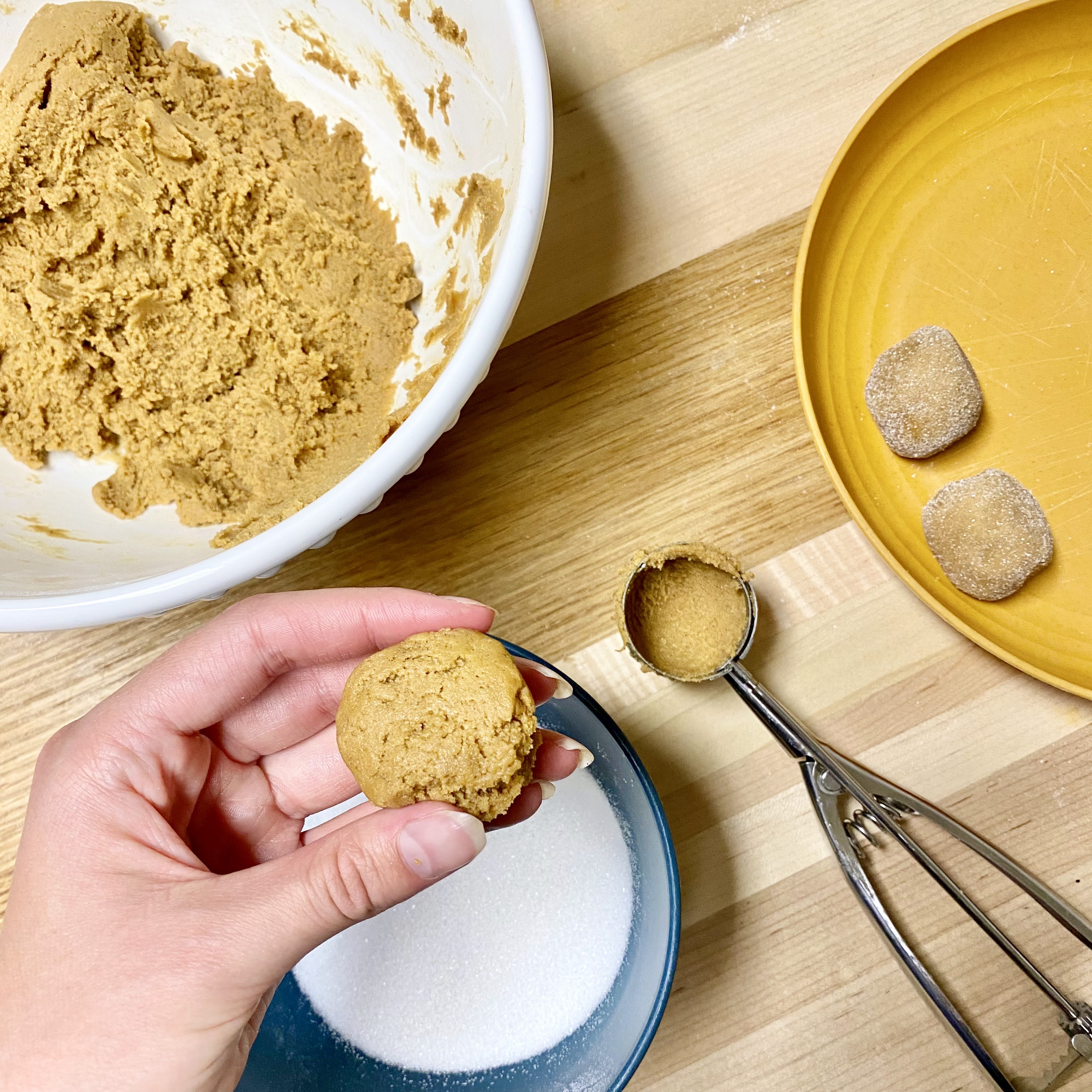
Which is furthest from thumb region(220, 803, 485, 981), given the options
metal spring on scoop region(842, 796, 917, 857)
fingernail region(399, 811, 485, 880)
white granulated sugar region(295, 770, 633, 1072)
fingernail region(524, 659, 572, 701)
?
metal spring on scoop region(842, 796, 917, 857)

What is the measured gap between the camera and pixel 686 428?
0.92 meters

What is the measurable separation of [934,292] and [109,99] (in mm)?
830

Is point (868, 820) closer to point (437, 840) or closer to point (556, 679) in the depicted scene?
point (556, 679)

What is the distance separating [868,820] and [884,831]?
0.02 meters

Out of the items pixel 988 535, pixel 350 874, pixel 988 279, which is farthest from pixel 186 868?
pixel 988 279

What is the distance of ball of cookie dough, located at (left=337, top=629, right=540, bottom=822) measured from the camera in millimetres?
599

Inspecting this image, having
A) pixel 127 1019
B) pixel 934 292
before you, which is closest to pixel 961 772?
pixel 934 292

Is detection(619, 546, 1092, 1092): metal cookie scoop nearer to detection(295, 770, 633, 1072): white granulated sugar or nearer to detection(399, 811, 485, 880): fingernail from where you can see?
detection(295, 770, 633, 1072): white granulated sugar

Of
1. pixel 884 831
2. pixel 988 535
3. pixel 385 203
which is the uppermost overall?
pixel 385 203

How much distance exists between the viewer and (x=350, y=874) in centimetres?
59

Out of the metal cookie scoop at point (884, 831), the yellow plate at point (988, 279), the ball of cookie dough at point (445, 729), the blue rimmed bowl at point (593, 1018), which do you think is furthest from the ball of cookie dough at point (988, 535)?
the ball of cookie dough at point (445, 729)

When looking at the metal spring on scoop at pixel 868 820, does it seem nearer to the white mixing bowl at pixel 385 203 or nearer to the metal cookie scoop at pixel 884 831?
the metal cookie scoop at pixel 884 831

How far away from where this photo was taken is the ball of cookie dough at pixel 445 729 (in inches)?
23.6

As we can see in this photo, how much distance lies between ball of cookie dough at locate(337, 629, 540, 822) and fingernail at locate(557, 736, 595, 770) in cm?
12
